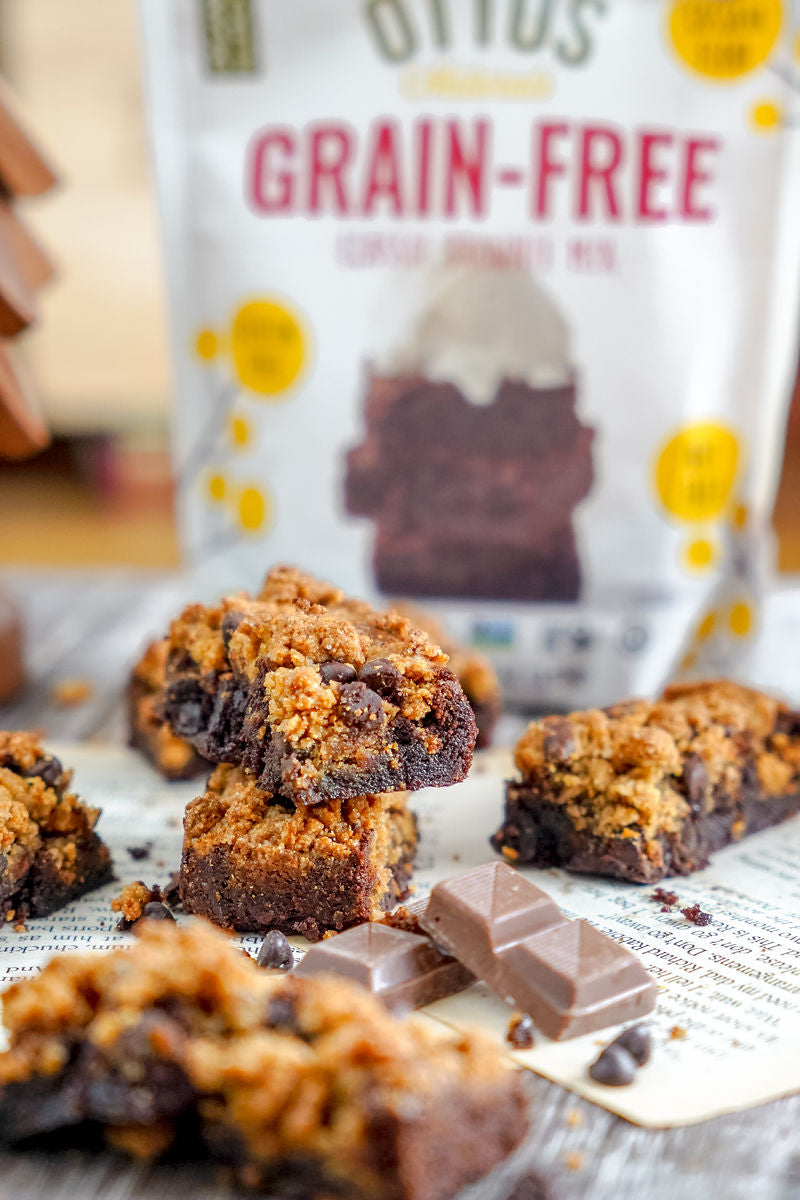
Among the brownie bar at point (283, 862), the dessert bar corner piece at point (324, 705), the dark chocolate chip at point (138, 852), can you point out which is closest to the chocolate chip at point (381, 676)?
the dessert bar corner piece at point (324, 705)

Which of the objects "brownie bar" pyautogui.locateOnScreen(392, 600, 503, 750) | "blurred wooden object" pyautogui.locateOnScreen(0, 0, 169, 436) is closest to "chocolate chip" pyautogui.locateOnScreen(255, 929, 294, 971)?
"brownie bar" pyautogui.locateOnScreen(392, 600, 503, 750)

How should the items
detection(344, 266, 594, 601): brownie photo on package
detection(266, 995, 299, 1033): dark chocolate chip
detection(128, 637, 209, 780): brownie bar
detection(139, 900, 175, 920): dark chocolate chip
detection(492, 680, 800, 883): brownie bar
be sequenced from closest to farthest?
detection(266, 995, 299, 1033): dark chocolate chip
detection(139, 900, 175, 920): dark chocolate chip
detection(492, 680, 800, 883): brownie bar
detection(128, 637, 209, 780): brownie bar
detection(344, 266, 594, 601): brownie photo on package

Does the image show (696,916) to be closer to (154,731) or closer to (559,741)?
(559,741)

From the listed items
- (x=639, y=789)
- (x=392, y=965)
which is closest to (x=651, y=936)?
(x=639, y=789)

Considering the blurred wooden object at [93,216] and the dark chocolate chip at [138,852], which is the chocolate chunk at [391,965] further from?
the blurred wooden object at [93,216]

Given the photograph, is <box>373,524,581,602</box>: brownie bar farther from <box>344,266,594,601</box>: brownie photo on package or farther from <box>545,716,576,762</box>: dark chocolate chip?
<box>545,716,576,762</box>: dark chocolate chip
